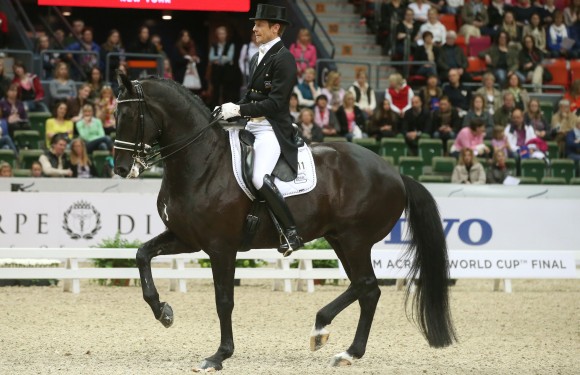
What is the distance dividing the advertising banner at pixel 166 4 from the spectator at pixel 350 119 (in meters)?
7.53

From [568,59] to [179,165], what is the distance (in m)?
16.3

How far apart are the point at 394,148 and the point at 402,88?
1.55 metres

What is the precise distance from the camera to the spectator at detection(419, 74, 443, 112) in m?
19.1

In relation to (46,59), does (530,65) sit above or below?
above

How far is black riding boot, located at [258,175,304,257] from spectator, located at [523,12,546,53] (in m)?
15.0

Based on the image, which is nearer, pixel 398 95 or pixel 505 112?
pixel 398 95

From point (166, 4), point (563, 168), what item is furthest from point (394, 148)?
point (166, 4)

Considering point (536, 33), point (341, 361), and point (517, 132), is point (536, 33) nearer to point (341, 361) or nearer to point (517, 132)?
point (517, 132)

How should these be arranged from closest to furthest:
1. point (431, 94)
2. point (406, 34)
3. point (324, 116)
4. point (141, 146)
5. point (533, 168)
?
point (141, 146)
point (324, 116)
point (533, 168)
point (431, 94)
point (406, 34)

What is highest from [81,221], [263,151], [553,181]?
[263,151]

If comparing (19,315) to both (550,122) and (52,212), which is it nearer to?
(52,212)

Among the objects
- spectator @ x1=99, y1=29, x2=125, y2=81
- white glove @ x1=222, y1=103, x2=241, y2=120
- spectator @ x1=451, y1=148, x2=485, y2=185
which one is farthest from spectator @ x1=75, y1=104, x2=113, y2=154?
white glove @ x1=222, y1=103, x2=241, y2=120

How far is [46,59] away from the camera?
1820 cm

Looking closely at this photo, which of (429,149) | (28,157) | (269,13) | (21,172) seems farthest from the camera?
(429,149)
